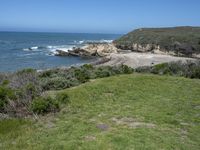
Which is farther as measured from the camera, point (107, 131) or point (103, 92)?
point (103, 92)

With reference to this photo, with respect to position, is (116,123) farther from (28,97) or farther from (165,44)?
(165,44)

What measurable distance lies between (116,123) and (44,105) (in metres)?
2.05

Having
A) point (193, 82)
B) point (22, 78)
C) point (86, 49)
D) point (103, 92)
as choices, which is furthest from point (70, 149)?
point (86, 49)

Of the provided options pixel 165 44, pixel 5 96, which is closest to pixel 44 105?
pixel 5 96

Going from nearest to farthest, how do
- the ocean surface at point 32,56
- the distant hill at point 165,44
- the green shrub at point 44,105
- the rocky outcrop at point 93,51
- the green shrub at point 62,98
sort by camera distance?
the green shrub at point 44,105 → the green shrub at point 62,98 → the ocean surface at point 32,56 → the distant hill at point 165,44 → the rocky outcrop at point 93,51

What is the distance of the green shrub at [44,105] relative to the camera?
27.0 ft

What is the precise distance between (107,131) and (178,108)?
2.88 metres

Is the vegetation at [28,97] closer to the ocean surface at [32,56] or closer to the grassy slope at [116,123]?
the grassy slope at [116,123]

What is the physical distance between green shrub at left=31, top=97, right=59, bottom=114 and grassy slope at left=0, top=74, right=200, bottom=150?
0.99 feet

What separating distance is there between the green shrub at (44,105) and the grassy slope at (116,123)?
0.30 m

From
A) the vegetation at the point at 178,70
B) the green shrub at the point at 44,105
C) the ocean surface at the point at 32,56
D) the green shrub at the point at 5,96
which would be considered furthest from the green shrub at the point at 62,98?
the ocean surface at the point at 32,56

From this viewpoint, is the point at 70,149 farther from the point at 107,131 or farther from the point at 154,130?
the point at 154,130

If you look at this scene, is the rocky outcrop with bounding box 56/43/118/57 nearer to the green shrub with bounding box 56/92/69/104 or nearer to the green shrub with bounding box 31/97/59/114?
the green shrub with bounding box 56/92/69/104

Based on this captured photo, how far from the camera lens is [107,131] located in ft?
21.7
